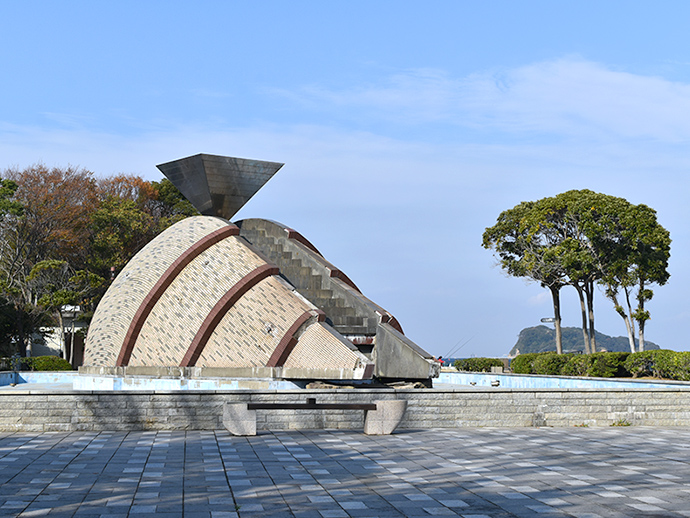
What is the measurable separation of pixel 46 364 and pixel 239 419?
23.9m

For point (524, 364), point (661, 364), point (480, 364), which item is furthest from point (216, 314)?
point (480, 364)

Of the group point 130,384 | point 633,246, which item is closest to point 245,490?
point 130,384

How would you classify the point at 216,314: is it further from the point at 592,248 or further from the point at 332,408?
the point at 592,248

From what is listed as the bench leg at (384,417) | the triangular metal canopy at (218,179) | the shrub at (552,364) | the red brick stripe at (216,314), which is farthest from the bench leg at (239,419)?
the shrub at (552,364)

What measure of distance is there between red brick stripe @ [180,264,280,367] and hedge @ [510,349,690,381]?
48.4ft

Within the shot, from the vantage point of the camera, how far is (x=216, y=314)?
2069cm

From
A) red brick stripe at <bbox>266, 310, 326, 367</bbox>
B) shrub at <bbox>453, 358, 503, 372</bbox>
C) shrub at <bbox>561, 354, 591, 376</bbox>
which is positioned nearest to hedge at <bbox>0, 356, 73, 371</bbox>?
red brick stripe at <bbox>266, 310, 326, 367</bbox>

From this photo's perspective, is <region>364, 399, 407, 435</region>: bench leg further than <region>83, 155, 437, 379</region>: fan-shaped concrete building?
No

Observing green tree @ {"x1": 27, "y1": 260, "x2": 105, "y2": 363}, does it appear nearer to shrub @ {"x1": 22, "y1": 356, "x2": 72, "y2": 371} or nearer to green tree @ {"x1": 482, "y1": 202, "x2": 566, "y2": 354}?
shrub @ {"x1": 22, "y1": 356, "x2": 72, "y2": 371}

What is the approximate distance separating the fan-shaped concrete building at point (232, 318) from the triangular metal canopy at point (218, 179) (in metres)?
0.07

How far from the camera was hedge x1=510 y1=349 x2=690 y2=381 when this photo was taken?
25453mm

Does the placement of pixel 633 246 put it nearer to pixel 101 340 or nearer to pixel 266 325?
pixel 266 325

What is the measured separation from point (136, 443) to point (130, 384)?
35.4 feet

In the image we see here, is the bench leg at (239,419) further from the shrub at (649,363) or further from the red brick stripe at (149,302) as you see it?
the shrub at (649,363)
